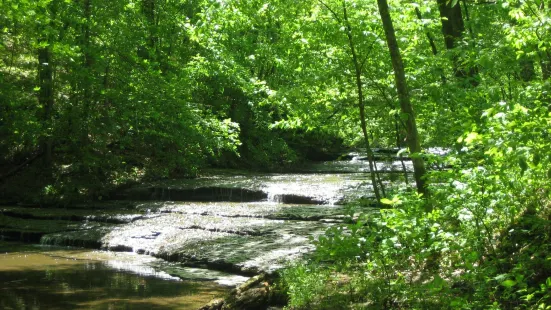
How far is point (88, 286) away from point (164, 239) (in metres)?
3.09

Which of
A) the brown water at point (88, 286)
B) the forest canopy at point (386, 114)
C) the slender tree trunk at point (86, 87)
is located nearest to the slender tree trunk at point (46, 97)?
the forest canopy at point (386, 114)

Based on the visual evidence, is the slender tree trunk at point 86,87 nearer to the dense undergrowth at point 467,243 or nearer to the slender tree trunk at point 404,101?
the slender tree trunk at point 404,101

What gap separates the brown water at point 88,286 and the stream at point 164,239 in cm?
2

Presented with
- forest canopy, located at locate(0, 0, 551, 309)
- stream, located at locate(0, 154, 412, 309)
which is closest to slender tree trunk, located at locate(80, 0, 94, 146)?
forest canopy, located at locate(0, 0, 551, 309)

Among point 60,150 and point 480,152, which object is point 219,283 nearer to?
point 480,152

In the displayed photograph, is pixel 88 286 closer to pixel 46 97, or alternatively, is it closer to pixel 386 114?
pixel 386 114

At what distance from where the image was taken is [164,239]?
476 inches

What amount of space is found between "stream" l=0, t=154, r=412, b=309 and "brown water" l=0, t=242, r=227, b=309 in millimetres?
16

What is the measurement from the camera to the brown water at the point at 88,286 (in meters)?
8.05

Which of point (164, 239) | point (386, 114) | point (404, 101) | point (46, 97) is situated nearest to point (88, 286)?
point (164, 239)

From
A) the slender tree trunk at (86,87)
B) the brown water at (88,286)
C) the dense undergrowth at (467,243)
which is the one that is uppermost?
the slender tree trunk at (86,87)

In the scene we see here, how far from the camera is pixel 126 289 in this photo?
8883 millimetres

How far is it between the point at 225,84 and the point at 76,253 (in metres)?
12.8

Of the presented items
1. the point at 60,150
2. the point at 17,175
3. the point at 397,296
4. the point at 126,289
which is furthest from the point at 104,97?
the point at 397,296
